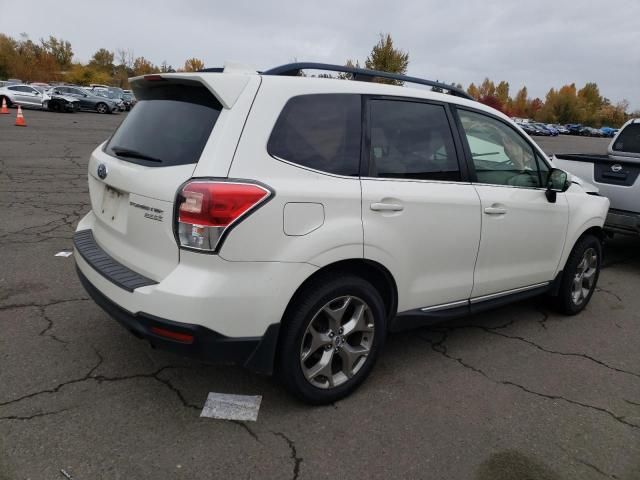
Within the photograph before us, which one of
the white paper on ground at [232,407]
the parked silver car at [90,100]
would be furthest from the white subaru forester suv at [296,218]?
the parked silver car at [90,100]

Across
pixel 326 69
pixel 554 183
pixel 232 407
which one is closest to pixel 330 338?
pixel 232 407

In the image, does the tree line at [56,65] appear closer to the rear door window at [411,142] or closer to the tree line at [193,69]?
the tree line at [193,69]

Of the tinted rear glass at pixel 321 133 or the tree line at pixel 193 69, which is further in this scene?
the tree line at pixel 193 69

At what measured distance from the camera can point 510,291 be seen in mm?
3869

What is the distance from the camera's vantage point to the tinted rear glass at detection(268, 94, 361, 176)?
102 inches

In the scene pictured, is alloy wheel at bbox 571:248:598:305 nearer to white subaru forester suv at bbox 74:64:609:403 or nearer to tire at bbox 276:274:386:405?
white subaru forester suv at bbox 74:64:609:403

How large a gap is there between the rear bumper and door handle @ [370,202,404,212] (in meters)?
4.19

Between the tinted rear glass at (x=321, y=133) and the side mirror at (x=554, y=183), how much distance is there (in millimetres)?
1861

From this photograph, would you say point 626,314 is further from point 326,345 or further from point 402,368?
point 326,345

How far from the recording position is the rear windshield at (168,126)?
100 inches

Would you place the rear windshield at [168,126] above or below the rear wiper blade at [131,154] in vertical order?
above

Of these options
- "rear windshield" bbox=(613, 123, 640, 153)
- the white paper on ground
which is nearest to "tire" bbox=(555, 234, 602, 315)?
the white paper on ground

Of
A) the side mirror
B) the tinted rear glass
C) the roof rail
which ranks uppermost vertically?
the roof rail

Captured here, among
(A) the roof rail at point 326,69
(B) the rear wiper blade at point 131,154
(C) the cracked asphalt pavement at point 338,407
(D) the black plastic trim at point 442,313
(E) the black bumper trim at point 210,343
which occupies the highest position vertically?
(A) the roof rail at point 326,69
